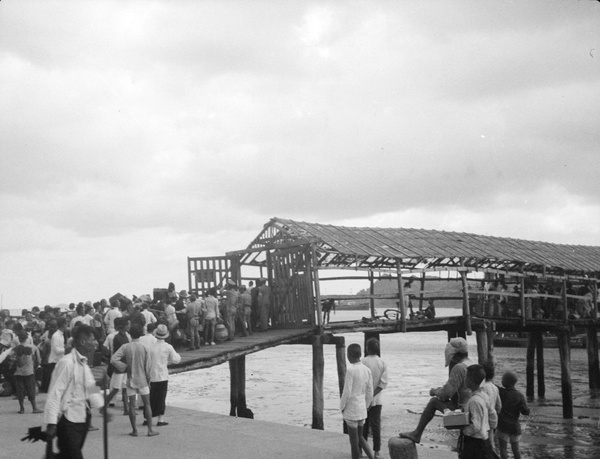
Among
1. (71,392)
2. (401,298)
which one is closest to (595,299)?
(401,298)

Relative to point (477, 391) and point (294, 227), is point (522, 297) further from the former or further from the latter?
point (477, 391)

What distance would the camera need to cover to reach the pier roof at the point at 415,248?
19062 millimetres

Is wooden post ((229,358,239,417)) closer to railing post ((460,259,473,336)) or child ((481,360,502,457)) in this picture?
railing post ((460,259,473,336))

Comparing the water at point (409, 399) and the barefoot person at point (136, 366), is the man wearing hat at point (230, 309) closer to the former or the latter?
the water at point (409, 399)

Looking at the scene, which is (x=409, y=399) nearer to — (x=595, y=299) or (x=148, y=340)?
(x=595, y=299)

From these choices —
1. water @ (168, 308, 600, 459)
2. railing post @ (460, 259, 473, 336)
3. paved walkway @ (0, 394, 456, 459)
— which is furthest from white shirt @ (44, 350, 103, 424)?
railing post @ (460, 259, 473, 336)

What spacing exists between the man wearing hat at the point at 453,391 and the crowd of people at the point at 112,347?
3.63 m

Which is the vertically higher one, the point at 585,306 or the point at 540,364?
the point at 585,306

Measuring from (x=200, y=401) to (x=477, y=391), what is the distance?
2137cm

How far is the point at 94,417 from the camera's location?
42.1 feet

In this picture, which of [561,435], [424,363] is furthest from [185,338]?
[424,363]

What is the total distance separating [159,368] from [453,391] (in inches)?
194

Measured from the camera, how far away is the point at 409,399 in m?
27.3

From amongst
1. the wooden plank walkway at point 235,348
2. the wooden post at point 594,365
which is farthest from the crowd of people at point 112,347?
the wooden post at point 594,365
